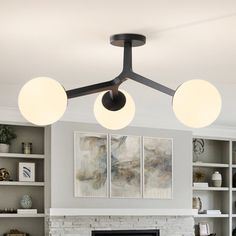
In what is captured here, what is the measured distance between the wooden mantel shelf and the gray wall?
0.22 ft

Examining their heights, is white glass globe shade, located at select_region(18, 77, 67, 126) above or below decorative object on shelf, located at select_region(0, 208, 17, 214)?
above

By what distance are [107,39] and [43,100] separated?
3.34 ft

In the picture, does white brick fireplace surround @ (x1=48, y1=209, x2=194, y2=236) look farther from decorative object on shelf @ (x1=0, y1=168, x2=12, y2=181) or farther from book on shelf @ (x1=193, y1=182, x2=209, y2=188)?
decorative object on shelf @ (x1=0, y1=168, x2=12, y2=181)

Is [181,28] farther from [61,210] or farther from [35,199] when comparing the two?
[35,199]

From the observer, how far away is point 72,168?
23.1 ft

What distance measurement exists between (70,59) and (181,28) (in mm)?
1001

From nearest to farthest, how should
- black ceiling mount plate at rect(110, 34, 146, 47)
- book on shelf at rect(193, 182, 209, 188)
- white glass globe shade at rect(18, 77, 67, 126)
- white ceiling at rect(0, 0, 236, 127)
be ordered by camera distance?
white glass globe shade at rect(18, 77, 67, 126) → white ceiling at rect(0, 0, 236, 127) → black ceiling mount plate at rect(110, 34, 146, 47) → book on shelf at rect(193, 182, 209, 188)

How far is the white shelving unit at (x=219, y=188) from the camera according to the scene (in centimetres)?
848

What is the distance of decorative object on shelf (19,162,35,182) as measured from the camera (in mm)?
7145

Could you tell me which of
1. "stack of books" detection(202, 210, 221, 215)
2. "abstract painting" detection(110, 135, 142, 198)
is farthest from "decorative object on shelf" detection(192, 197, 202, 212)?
"abstract painting" detection(110, 135, 142, 198)

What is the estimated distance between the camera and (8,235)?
6957 millimetres

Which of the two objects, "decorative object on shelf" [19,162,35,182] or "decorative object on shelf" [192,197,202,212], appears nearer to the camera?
"decorative object on shelf" [19,162,35,182]

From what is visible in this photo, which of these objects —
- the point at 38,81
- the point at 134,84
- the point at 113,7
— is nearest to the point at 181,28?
the point at 113,7

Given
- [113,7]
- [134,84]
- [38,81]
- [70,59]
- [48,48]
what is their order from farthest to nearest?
[134,84] < [70,59] < [48,48] < [113,7] < [38,81]
